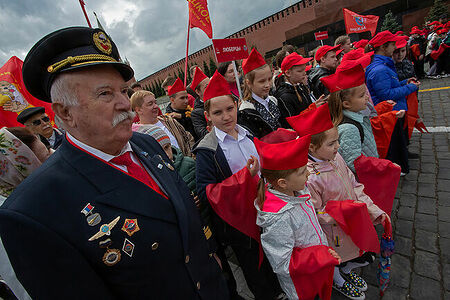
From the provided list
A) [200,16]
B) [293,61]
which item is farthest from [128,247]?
[200,16]

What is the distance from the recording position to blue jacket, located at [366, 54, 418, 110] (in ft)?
12.1

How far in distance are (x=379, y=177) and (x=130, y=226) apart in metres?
2.50

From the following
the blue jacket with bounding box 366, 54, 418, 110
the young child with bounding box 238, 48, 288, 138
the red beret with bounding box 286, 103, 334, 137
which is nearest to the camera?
the red beret with bounding box 286, 103, 334, 137

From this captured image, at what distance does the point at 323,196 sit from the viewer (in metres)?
2.07

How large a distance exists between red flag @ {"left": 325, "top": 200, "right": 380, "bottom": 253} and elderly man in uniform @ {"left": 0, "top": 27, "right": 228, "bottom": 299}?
125cm

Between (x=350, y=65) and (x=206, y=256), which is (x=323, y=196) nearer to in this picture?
(x=206, y=256)

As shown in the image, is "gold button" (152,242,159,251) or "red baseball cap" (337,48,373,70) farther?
"red baseball cap" (337,48,373,70)

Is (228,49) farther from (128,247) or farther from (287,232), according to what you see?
(128,247)

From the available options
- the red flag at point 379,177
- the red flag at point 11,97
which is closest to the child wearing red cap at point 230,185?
the red flag at point 379,177

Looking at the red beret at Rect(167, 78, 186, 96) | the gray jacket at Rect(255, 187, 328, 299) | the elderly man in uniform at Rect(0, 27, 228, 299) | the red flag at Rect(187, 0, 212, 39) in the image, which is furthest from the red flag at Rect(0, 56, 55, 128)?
the gray jacket at Rect(255, 187, 328, 299)

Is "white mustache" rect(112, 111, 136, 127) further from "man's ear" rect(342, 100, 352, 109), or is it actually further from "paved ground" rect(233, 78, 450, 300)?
"man's ear" rect(342, 100, 352, 109)

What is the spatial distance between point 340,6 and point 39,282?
3163 centimetres

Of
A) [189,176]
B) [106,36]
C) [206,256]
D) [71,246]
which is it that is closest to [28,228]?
[71,246]

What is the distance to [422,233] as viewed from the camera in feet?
8.28
